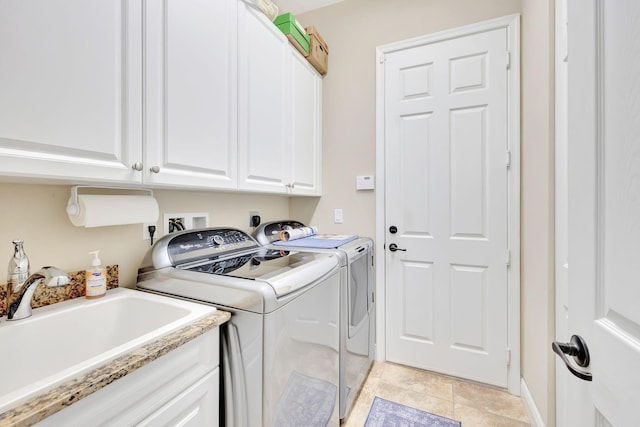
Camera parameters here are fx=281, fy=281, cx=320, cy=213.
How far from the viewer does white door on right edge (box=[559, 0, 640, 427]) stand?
0.46 meters

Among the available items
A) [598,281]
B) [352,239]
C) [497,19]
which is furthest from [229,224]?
[497,19]

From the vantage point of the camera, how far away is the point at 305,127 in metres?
2.17

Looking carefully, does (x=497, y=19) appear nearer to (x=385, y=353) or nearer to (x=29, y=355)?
(x=385, y=353)

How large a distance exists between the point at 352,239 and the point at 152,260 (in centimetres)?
125

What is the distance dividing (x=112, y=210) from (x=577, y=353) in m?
1.47

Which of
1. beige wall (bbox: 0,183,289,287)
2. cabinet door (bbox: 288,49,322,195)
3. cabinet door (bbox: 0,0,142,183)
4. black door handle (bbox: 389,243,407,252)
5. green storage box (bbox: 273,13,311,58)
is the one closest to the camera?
cabinet door (bbox: 0,0,142,183)

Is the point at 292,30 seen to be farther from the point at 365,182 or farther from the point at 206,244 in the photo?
the point at 206,244

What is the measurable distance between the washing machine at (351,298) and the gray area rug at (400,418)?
144mm

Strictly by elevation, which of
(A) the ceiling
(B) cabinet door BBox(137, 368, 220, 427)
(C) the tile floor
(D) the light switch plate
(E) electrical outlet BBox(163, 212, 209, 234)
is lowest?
(C) the tile floor

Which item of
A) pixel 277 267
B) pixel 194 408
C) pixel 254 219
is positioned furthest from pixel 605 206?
pixel 254 219

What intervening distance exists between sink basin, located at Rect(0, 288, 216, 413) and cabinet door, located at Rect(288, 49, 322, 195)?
3.76ft

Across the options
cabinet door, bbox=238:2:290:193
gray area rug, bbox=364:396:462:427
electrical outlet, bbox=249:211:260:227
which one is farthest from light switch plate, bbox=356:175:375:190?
gray area rug, bbox=364:396:462:427

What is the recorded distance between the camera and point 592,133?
22.8 inches

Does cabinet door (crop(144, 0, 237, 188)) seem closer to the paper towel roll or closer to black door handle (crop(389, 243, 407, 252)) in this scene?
→ the paper towel roll
